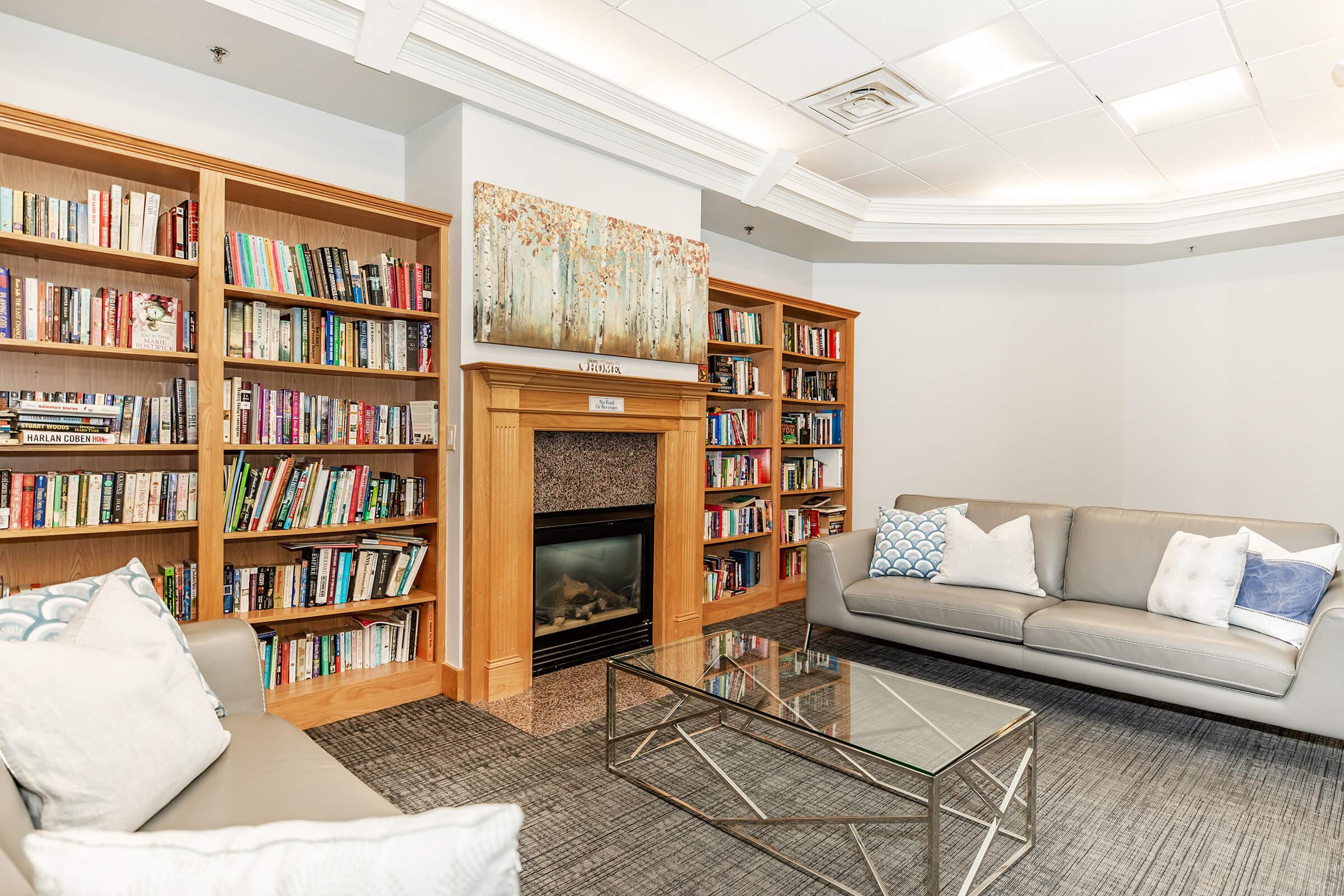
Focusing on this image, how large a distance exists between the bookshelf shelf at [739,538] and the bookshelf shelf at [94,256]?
2990 mm

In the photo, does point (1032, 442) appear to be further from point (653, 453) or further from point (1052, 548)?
point (653, 453)

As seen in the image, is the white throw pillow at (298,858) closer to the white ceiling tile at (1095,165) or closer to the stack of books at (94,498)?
the stack of books at (94,498)

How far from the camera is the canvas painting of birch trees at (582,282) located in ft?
10.7

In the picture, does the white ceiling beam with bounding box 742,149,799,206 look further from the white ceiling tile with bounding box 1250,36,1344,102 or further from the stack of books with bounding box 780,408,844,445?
the white ceiling tile with bounding box 1250,36,1344,102

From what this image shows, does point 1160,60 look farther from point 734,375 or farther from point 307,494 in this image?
point 307,494

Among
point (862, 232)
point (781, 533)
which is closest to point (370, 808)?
point (781, 533)

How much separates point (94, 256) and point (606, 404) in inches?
80.9

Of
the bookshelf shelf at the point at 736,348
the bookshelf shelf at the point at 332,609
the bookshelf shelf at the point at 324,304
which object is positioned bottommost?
the bookshelf shelf at the point at 332,609

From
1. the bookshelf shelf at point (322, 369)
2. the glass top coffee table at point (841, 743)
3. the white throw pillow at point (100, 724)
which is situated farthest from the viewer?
the bookshelf shelf at point (322, 369)

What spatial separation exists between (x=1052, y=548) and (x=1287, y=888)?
1899 millimetres

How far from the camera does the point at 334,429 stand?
3.15m

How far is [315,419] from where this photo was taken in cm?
310

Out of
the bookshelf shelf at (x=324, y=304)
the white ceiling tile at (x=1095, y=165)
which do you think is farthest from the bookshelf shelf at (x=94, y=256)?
the white ceiling tile at (x=1095, y=165)

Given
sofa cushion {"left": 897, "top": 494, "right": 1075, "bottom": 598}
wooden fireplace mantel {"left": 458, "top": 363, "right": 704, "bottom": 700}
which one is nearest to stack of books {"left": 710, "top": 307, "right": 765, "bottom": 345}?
wooden fireplace mantel {"left": 458, "top": 363, "right": 704, "bottom": 700}
